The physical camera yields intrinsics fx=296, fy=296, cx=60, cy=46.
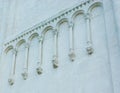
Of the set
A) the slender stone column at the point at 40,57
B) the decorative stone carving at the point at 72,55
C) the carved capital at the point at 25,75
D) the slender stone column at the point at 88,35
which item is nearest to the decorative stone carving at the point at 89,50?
the slender stone column at the point at 88,35

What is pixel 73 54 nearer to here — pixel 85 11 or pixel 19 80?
pixel 85 11

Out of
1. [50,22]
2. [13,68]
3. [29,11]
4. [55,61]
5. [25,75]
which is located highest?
[29,11]

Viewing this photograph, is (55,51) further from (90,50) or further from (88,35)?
(90,50)

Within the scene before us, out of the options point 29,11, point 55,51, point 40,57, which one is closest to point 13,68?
point 40,57

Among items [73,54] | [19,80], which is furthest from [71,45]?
[19,80]

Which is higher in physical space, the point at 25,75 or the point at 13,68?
the point at 13,68

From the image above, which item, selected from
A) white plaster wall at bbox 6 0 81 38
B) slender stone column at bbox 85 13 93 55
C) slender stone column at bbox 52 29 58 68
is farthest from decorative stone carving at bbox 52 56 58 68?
white plaster wall at bbox 6 0 81 38

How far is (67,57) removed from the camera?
24.2 feet

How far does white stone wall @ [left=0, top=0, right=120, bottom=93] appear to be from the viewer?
251 inches

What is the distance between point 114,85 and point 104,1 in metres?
2.28

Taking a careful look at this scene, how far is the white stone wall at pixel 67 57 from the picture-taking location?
638cm

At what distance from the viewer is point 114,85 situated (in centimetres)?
593

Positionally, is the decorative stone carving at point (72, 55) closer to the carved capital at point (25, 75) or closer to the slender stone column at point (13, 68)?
the carved capital at point (25, 75)

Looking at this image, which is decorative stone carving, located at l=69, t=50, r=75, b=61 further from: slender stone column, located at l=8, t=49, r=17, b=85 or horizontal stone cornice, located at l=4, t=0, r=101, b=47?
slender stone column, located at l=8, t=49, r=17, b=85
